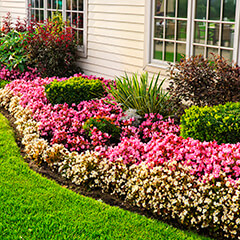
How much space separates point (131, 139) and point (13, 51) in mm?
6520

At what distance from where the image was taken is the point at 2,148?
5762 millimetres

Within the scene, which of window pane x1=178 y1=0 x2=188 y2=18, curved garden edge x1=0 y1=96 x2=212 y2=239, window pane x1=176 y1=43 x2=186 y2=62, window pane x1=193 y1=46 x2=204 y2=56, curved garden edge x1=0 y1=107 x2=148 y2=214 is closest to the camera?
curved garden edge x1=0 y1=96 x2=212 y2=239

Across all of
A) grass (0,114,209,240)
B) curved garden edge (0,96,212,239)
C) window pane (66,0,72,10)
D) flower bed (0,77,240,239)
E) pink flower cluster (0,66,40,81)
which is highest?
window pane (66,0,72,10)

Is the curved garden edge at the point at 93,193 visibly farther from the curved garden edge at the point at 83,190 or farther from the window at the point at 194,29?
the window at the point at 194,29

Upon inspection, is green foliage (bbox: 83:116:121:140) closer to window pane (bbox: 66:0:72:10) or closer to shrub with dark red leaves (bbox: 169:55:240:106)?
shrub with dark red leaves (bbox: 169:55:240:106)

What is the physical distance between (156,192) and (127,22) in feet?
15.5

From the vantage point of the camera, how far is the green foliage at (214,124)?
4.75m

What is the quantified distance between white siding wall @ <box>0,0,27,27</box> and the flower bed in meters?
6.69

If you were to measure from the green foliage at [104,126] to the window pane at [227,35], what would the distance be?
211cm

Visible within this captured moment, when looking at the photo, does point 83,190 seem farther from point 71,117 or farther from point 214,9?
point 214,9

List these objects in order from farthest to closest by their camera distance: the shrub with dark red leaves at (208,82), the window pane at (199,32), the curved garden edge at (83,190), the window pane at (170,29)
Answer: the window pane at (170,29) < the window pane at (199,32) < the shrub with dark red leaves at (208,82) < the curved garden edge at (83,190)

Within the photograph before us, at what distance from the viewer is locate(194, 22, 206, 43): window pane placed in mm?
6385

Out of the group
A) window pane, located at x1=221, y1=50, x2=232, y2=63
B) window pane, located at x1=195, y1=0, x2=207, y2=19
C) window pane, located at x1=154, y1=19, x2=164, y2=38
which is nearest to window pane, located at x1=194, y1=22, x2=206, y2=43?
window pane, located at x1=195, y1=0, x2=207, y2=19

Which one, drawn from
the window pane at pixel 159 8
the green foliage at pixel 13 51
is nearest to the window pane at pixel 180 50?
the window pane at pixel 159 8
